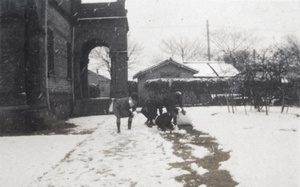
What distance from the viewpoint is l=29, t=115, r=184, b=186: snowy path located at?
475cm

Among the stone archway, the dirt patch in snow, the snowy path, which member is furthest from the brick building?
the dirt patch in snow

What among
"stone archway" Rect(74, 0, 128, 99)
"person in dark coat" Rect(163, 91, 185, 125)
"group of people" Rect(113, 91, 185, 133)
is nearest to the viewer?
"group of people" Rect(113, 91, 185, 133)

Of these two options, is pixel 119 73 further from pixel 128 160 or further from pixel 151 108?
pixel 128 160

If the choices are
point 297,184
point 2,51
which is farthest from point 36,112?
point 297,184

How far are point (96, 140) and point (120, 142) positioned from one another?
769mm

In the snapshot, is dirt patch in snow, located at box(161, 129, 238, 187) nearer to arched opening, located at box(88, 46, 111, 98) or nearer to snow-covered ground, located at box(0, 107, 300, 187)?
snow-covered ground, located at box(0, 107, 300, 187)

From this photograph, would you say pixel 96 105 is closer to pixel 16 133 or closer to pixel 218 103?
pixel 16 133

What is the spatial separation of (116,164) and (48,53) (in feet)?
31.3

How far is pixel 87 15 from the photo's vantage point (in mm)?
18938

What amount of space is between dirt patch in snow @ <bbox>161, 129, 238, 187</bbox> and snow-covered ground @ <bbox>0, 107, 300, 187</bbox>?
14 cm

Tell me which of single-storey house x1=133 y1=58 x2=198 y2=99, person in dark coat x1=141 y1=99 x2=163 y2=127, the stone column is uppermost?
single-storey house x1=133 y1=58 x2=198 y2=99

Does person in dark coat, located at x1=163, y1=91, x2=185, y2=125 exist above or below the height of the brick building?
below

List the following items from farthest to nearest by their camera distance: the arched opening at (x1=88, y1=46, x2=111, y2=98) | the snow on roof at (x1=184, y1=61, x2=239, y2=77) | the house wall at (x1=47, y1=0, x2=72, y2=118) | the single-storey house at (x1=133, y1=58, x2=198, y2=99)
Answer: the arched opening at (x1=88, y1=46, x2=111, y2=98) → the snow on roof at (x1=184, y1=61, x2=239, y2=77) → the single-storey house at (x1=133, y1=58, x2=198, y2=99) → the house wall at (x1=47, y1=0, x2=72, y2=118)

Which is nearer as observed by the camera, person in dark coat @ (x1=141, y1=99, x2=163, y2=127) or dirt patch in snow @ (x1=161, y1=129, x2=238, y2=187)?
dirt patch in snow @ (x1=161, y1=129, x2=238, y2=187)
